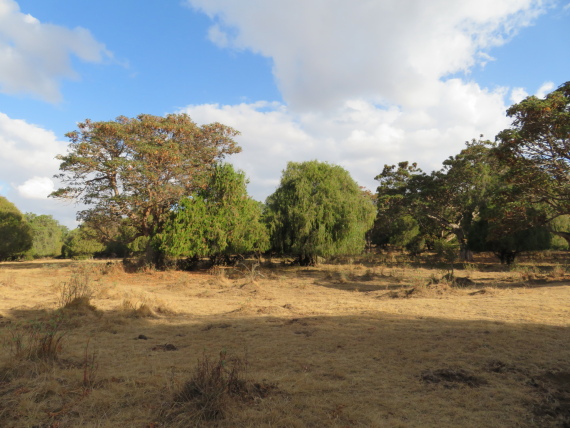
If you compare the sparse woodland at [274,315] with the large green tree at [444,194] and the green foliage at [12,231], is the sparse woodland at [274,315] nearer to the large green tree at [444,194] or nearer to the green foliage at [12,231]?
the large green tree at [444,194]

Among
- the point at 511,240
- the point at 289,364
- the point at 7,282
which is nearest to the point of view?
the point at 289,364

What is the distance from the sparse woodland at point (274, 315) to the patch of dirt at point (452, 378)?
35 millimetres

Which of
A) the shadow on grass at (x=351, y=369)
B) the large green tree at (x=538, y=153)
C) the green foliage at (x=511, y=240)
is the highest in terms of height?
the large green tree at (x=538, y=153)

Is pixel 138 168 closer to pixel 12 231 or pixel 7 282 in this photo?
pixel 7 282

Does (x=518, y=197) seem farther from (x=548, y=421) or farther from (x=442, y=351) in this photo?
(x=548, y=421)

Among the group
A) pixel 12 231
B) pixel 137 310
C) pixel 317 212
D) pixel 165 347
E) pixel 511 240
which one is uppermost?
pixel 317 212

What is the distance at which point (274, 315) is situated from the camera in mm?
9961

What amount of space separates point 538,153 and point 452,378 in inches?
571

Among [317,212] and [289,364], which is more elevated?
[317,212]

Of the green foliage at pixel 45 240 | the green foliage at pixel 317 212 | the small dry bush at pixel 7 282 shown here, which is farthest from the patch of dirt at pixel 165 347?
the green foliage at pixel 45 240

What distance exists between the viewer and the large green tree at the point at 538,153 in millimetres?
14344

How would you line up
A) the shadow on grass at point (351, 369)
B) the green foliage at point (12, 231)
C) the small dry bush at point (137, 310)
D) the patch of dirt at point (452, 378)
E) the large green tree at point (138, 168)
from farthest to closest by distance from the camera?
the green foliage at point (12, 231) → the large green tree at point (138, 168) → the small dry bush at point (137, 310) → the patch of dirt at point (452, 378) → the shadow on grass at point (351, 369)

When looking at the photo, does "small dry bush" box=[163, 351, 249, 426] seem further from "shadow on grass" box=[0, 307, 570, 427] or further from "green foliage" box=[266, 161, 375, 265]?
"green foliage" box=[266, 161, 375, 265]

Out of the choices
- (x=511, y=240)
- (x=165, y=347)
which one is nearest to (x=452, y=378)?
(x=165, y=347)
